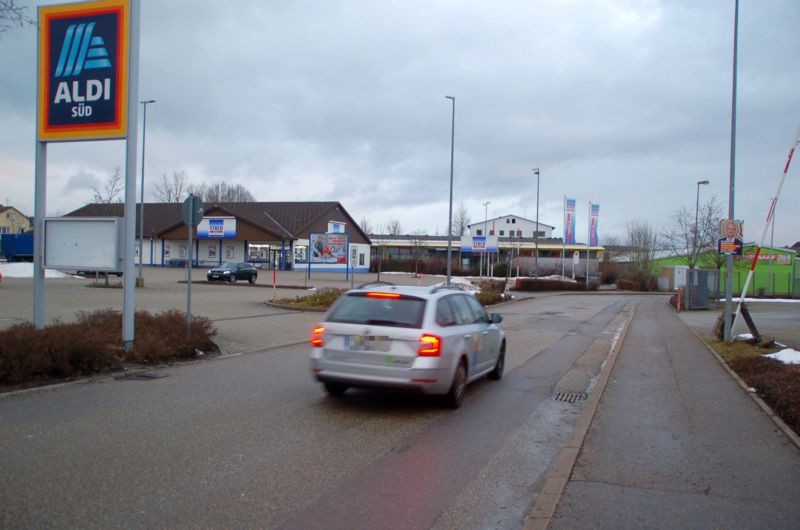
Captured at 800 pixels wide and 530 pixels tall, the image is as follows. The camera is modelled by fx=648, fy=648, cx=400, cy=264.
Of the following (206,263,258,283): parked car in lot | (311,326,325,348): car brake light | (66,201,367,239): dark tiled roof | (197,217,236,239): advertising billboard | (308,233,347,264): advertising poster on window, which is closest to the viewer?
(311,326,325,348): car brake light

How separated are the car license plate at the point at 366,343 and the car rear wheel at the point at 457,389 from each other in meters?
1.01

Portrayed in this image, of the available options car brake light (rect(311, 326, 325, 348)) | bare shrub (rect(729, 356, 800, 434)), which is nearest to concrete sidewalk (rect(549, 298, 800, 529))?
bare shrub (rect(729, 356, 800, 434))

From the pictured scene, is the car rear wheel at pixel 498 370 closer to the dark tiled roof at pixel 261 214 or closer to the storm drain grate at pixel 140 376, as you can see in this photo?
the storm drain grate at pixel 140 376

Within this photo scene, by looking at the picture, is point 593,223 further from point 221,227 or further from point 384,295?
point 384,295

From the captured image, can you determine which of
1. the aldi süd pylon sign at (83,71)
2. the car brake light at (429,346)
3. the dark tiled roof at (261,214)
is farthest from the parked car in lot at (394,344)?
the dark tiled roof at (261,214)

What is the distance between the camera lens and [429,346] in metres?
7.48

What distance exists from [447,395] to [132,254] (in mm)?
5812

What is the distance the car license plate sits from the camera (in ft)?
24.7

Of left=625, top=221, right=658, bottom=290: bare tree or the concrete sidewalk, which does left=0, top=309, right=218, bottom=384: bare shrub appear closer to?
the concrete sidewalk

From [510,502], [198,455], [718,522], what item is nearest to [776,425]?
[718,522]

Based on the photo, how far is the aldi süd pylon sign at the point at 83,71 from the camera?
34.5 feet

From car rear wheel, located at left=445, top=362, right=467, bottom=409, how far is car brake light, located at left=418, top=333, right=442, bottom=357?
1.81ft

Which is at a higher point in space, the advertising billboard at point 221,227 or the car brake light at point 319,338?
the advertising billboard at point 221,227

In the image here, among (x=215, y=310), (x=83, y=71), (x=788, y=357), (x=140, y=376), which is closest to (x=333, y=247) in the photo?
(x=215, y=310)
